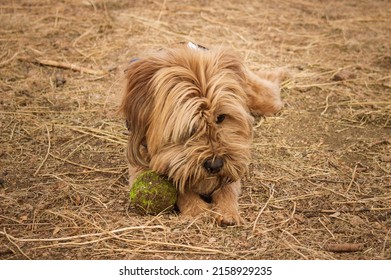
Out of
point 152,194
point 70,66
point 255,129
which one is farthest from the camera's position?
point 70,66

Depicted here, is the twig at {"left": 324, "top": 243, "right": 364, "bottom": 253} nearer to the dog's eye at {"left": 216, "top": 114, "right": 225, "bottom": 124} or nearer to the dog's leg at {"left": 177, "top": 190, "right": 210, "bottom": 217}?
the dog's leg at {"left": 177, "top": 190, "right": 210, "bottom": 217}

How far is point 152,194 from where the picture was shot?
3.79 metres

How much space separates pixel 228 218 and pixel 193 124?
0.68 metres

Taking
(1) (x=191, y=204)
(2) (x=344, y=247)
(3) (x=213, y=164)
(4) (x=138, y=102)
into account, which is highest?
(4) (x=138, y=102)

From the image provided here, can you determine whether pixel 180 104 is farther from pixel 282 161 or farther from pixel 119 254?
pixel 282 161

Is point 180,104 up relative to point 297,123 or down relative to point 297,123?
up

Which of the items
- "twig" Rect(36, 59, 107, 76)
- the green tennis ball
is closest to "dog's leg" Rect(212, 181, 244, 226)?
the green tennis ball

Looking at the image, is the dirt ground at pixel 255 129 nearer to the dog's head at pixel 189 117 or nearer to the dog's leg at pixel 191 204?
the dog's leg at pixel 191 204

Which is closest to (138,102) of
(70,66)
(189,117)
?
(189,117)

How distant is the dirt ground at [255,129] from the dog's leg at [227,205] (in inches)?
2.7

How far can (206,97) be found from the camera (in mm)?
3775

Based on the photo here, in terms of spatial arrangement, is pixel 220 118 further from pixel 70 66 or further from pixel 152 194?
pixel 70 66

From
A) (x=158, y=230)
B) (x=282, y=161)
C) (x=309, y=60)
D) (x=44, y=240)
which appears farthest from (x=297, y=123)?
(x=44, y=240)

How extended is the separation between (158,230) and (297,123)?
2269 millimetres
